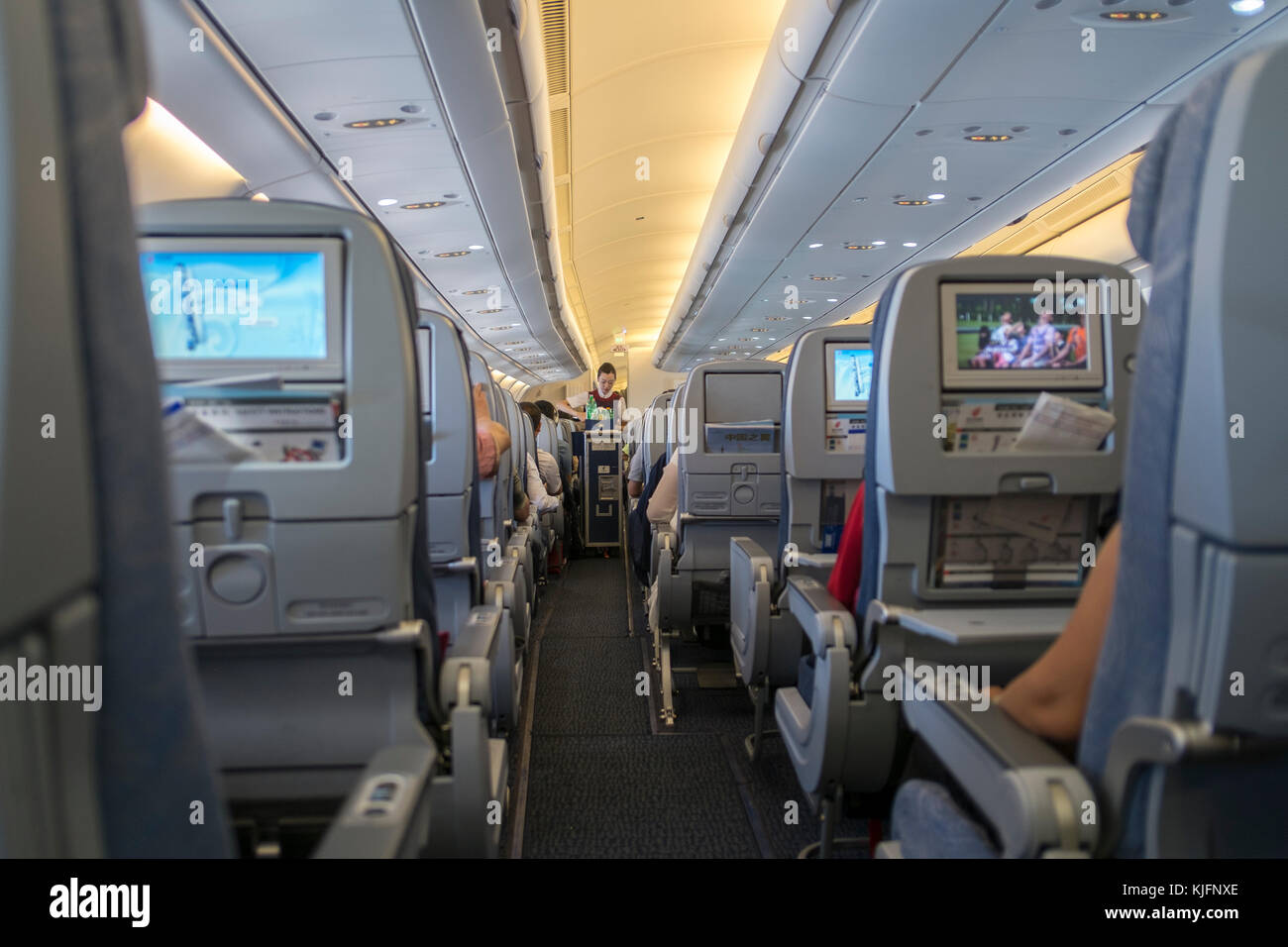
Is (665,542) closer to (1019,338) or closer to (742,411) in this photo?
(742,411)

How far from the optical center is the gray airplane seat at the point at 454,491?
3.07 meters

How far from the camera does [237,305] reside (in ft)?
5.33

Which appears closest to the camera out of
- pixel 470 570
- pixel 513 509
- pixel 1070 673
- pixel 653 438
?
pixel 1070 673

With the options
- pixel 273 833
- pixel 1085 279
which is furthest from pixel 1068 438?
pixel 273 833

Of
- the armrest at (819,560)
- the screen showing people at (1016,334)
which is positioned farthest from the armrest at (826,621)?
the screen showing people at (1016,334)

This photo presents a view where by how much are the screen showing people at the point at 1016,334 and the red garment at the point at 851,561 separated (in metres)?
0.67

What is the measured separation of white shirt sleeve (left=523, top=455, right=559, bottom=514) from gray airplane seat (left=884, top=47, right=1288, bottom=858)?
551cm

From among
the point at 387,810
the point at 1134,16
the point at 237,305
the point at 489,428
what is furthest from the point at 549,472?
the point at 387,810

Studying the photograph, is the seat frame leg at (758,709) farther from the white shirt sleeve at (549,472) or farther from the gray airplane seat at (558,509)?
the white shirt sleeve at (549,472)

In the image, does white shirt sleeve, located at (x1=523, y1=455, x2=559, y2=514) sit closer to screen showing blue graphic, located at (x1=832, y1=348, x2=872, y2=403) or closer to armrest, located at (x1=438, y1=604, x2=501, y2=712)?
screen showing blue graphic, located at (x1=832, y1=348, x2=872, y2=403)

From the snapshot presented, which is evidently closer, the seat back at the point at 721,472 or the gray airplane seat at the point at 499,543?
the gray airplane seat at the point at 499,543

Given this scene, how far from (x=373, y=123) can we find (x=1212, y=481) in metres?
5.07
